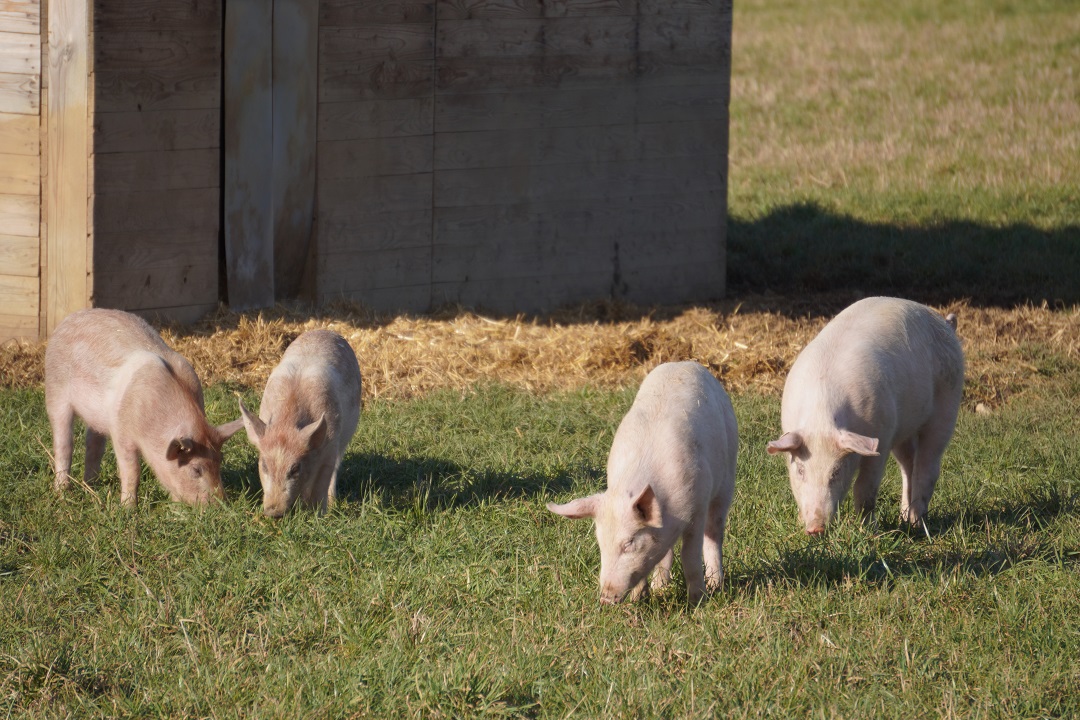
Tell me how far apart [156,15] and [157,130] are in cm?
74

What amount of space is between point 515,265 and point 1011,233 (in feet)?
18.3

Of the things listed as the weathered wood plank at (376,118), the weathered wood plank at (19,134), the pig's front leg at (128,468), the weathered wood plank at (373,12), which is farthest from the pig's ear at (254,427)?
the weathered wood plank at (373,12)

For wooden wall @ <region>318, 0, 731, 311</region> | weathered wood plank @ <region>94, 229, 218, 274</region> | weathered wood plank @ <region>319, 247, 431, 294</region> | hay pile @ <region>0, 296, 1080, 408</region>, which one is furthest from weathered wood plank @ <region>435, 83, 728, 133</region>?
weathered wood plank @ <region>94, 229, 218, 274</region>

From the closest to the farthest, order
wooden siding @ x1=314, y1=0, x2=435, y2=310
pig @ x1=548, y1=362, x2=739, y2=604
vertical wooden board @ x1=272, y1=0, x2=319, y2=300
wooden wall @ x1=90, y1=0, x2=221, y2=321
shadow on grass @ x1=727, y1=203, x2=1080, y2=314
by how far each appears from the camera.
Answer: pig @ x1=548, y1=362, x2=739, y2=604 → wooden wall @ x1=90, y1=0, x2=221, y2=321 → vertical wooden board @ x1=272, y1=0, x2=319, y2=300 → wooden siding @ x1=314, y1=0, x2=435, y2=310 → shadow on grass @ x1=727, y1=203, x2=1080, y2=314

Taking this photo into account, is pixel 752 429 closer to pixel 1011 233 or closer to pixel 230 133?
pixel 230 133

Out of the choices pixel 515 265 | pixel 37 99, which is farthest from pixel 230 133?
pixel 515 265

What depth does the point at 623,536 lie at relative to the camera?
4.61 m

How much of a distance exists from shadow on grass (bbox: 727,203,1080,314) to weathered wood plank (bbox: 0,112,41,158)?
231 inches

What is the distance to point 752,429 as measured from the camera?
7.47m

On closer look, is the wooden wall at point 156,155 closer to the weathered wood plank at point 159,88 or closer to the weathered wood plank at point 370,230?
the weathered wood plank at point 159,88

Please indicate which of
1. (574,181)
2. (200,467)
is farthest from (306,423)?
(574,181)

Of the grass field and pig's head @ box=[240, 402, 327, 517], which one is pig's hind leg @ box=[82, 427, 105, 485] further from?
pig's head @ box=[240, 402, 327, 517]

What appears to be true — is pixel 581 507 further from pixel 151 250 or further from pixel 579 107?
pixel 579 107

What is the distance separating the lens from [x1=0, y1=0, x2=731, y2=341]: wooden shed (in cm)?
845
